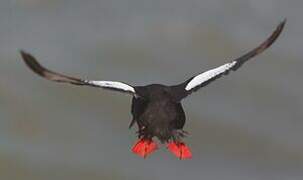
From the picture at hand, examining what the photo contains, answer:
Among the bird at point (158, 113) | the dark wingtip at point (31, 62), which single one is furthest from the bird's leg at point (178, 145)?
the dark wingtip at point (31, 62)

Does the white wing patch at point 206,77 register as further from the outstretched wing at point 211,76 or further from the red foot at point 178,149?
the red foot at point 178,149

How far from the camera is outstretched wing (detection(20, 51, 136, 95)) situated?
14327 mm

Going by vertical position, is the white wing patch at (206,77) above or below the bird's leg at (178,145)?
above

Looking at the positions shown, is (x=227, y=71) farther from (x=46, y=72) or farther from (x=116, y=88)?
(x=46, y=72)

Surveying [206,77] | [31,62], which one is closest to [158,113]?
[206,77]

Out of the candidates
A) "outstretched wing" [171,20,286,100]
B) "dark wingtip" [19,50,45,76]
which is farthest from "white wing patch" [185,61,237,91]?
"dark wingtip" [19,50,45,76]

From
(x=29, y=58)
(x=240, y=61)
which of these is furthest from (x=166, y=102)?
(x=29, y=58)

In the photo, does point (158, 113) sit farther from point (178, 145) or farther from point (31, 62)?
point (31, 62)

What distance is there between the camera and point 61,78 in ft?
50.0

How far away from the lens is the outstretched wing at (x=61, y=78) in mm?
14327

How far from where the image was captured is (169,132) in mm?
16359

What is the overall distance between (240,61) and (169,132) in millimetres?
1665

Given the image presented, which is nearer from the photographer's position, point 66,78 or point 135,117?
point 66,78

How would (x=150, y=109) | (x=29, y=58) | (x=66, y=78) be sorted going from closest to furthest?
(x=29, y=58)
(x=66, y=78)
(x=150, y=109)
